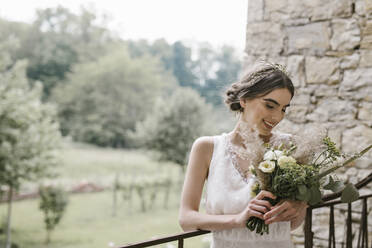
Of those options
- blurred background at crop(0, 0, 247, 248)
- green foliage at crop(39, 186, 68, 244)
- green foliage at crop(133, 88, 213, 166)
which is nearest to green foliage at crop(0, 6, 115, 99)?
blurred background at crop(0, 0, 247, 248)

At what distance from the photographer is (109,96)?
61.5 ft

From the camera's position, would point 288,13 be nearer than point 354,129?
No

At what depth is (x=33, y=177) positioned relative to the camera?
800cm

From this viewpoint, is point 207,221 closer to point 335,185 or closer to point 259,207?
point 259,207

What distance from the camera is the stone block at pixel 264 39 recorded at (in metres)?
2.40

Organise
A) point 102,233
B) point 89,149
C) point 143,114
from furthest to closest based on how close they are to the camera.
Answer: point 143,114, point 89,149, point 102,233

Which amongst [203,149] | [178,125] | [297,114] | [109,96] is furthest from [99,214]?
[203,149]

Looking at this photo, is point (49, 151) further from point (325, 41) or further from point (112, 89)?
point (112, 89)

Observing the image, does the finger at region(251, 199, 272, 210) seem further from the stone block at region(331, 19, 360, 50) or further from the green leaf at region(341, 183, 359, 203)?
the stone block at region(331, 19, 360, 50)

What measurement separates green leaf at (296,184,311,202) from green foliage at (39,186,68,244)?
881cm

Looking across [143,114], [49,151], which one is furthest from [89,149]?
[49,151]

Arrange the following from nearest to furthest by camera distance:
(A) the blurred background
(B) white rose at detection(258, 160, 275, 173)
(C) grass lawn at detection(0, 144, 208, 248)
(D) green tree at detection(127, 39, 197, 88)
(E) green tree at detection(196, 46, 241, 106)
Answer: (B) white rose at detection(258, 160, 275, 173), (A) the blurred background, (C) grass lawn at detection(0, 144, 208, 248), (E) green tree at detection(196, 46, 241, 106), (D) green tree at detection(127, 39, 197, 88)

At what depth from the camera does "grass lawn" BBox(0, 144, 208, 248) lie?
10378mm

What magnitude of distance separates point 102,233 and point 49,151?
12.1ft
